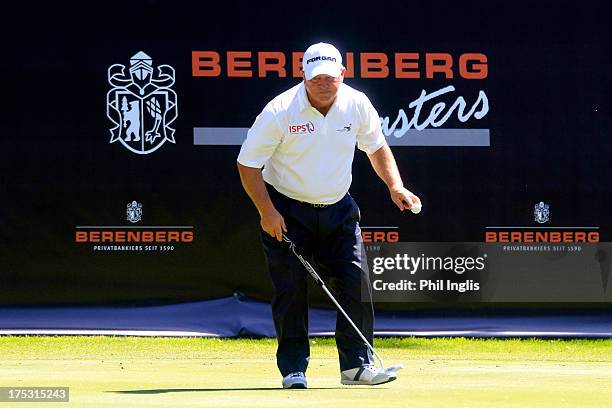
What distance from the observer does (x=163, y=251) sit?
934 cm

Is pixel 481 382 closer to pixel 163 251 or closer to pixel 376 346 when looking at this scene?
pixel 376 346

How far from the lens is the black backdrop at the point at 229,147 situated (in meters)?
9.23

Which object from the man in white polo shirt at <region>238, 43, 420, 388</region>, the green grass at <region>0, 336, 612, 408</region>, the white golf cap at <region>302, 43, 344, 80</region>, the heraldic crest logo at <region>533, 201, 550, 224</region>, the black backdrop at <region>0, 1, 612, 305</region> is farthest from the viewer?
the heraldic crest logo at <region>533, 201, 550, 224</region>

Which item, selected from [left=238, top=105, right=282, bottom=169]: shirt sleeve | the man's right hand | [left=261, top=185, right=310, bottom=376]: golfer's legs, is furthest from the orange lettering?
the man's right hand

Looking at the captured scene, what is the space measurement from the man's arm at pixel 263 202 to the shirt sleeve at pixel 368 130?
0.56 meters

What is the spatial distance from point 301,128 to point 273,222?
1.46 feet

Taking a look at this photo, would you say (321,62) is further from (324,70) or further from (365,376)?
(365,376)

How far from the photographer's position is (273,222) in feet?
17.5

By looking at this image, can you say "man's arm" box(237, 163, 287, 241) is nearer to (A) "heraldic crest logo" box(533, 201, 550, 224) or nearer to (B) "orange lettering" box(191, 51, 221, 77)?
(B) "orange lettering" box(191, 51, 221, 77)

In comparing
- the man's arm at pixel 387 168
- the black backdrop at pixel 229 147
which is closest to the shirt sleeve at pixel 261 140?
the man's arm at pixel 387 168

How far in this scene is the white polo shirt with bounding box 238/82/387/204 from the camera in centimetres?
537

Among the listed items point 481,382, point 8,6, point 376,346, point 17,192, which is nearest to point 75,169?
point 17,192

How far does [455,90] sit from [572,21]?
3.58 feet

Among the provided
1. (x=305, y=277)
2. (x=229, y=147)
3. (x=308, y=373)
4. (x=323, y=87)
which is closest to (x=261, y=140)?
(x=323, y=87)
